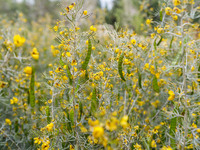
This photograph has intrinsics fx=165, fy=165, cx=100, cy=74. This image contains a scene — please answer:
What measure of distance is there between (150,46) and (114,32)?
0.53 meters

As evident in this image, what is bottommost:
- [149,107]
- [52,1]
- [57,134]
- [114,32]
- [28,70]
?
[149,107]

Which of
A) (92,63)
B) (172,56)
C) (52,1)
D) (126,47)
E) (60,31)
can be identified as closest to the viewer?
(60,31)

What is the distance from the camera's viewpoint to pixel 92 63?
2.14 m

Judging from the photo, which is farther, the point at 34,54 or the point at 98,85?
the point at 98,85

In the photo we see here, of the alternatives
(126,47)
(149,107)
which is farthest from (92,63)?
(149,107)

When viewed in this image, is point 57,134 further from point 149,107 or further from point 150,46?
point 149,107

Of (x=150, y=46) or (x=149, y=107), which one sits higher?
(x=150, y=46)

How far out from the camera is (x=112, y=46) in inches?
85.0

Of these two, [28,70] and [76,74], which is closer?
[28,70]

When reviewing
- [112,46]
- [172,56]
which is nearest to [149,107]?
[172,56]

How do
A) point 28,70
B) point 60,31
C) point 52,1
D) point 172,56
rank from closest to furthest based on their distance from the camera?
1. point 28,70
2. point 60,31
3. point 172,56
4. point 52,1

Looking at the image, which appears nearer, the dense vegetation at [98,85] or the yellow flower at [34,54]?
the yellow flower at [34,54]

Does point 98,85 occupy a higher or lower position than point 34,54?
lower

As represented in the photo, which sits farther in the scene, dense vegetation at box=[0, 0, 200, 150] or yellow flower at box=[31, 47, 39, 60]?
dense vegetation at box=[0, 0, 200, 150]
